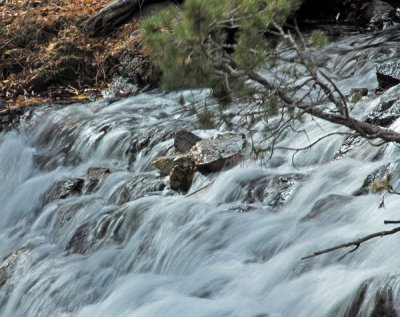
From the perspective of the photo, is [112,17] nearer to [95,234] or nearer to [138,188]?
[138,188]

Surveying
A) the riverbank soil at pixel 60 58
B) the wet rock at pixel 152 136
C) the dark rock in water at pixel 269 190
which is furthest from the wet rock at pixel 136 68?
the dark rock in water at pixel 269 190

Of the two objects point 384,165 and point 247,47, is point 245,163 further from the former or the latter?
point 247,47

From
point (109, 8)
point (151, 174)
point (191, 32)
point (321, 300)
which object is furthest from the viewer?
point (109, 8)

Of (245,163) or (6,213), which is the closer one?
(245,163)

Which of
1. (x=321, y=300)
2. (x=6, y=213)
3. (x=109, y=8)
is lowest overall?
(x=6, y=213)

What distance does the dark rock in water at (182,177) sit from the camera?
6.74 meters

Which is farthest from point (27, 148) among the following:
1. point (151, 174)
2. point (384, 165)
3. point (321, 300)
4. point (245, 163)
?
point (321, 300)

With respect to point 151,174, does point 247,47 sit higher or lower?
higher

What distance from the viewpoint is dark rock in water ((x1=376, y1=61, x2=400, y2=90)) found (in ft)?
24.5

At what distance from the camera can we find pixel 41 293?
230 inches

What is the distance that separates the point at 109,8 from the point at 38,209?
4.55 m

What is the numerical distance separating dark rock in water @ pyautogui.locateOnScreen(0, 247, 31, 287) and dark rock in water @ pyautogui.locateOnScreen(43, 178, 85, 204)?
3.14ft

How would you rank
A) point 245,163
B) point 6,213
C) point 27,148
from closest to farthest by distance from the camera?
point 245,163 < point 6,213 < point 27,148

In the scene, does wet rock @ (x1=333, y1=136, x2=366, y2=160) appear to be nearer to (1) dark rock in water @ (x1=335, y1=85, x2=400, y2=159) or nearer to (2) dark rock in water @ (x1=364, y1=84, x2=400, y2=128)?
(1) dark rock in water @ (x1=335, y1=85, x2=400, y2=159)
